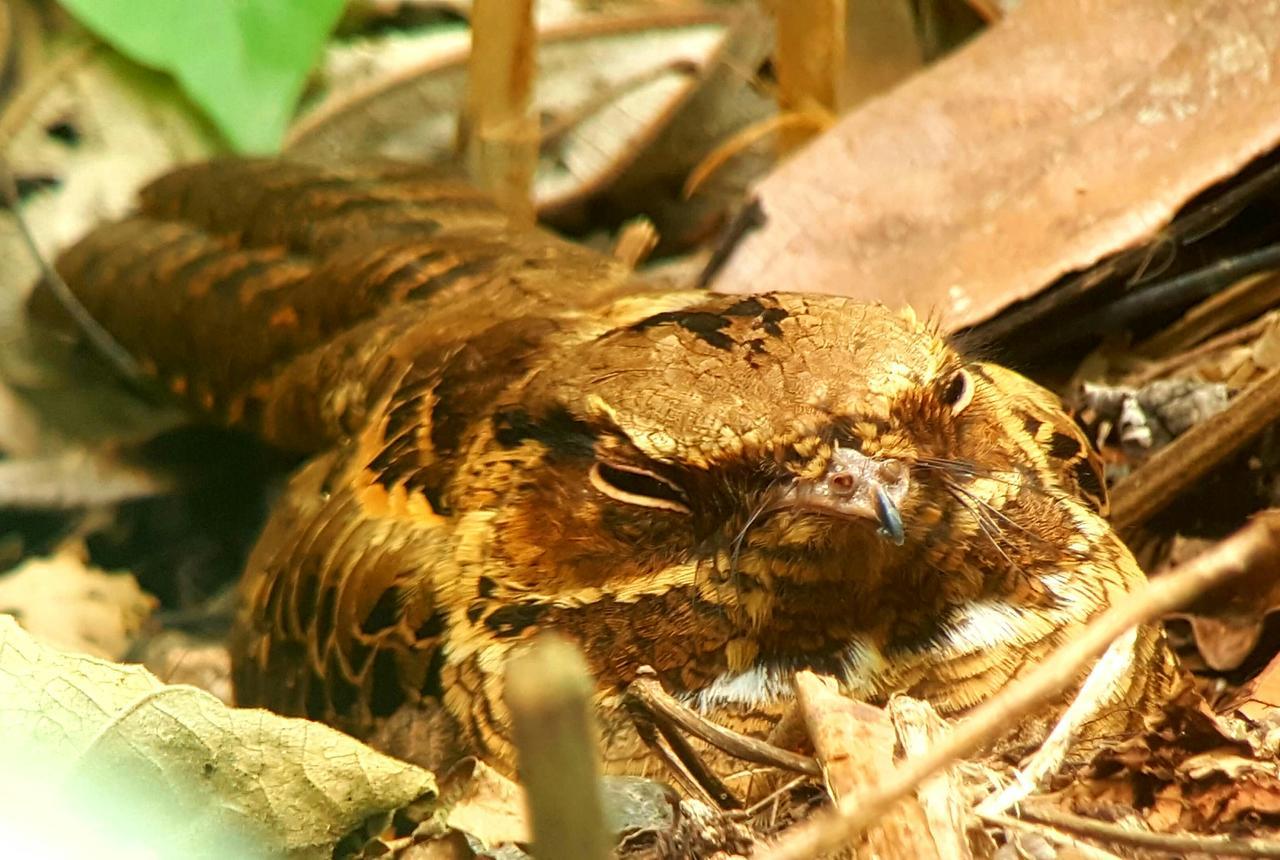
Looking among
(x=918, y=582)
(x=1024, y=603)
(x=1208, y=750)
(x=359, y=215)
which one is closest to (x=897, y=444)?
→ (x=918, y=582)

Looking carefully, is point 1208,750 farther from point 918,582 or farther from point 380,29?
point 380,29

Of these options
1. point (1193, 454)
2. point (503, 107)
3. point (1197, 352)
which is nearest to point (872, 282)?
point (1197, 352)

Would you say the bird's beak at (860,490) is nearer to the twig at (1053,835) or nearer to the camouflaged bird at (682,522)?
the camouflaged bird at (682,522)

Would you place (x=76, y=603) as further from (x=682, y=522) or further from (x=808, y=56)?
(x=808, y=56)

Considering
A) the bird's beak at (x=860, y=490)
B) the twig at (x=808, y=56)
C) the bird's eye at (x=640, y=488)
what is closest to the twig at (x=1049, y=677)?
the bird's beak at (x=860, y=490)

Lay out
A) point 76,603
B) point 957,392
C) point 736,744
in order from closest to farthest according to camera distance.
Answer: point 736,744
point 957,392
point 76,603
